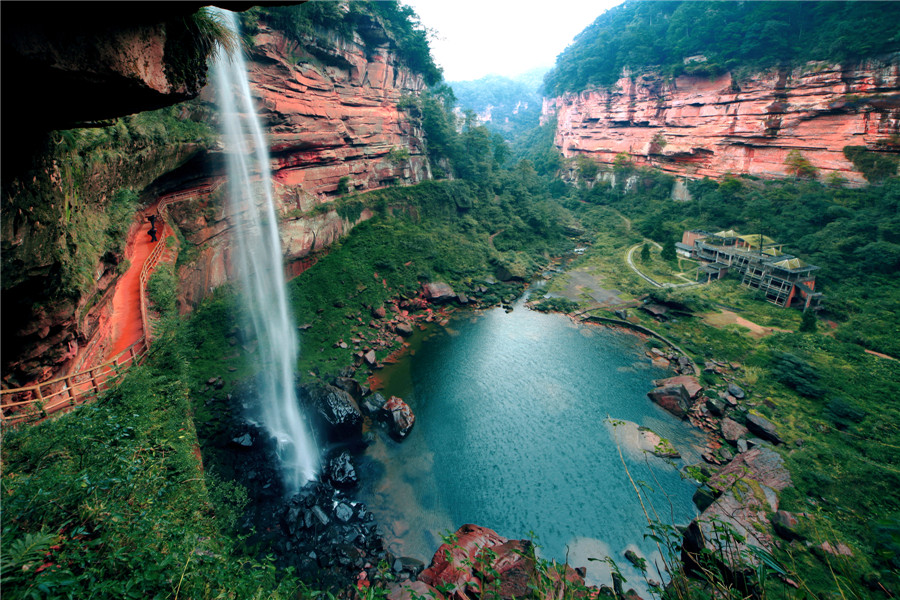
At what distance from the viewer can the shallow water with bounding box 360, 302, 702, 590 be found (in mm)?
10547

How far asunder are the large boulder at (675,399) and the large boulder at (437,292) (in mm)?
12695

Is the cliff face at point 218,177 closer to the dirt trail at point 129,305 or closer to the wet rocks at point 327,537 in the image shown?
the dirt trail at point 129,305

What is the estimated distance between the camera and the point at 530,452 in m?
12.9

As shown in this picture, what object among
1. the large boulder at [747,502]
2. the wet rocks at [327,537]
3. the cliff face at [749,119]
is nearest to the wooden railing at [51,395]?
the wet rocks at [327,537]

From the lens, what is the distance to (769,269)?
22234 mm

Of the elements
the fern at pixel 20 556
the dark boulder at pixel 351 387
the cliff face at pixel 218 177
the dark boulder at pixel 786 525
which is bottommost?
the dark boulder at pixel 351 387

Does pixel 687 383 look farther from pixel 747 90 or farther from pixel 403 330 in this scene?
pixel 747 90

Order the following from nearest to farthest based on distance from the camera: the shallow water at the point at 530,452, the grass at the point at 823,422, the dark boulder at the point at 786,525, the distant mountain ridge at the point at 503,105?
the grass at the point at 823,422
the dark boulder at the point at 786,525
the shallow water at the point at 530,452
the distant mountain ridge at the point at 503,105

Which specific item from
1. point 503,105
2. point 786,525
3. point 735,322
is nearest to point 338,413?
point 786,525

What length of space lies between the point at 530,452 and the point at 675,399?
661 centimetres

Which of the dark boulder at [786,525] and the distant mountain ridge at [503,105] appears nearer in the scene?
the dark boulder at [786,525]

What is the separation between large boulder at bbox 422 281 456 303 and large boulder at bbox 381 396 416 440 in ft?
30.9

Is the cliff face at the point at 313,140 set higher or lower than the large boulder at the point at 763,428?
higher

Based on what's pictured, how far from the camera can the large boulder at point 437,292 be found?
23109mm
